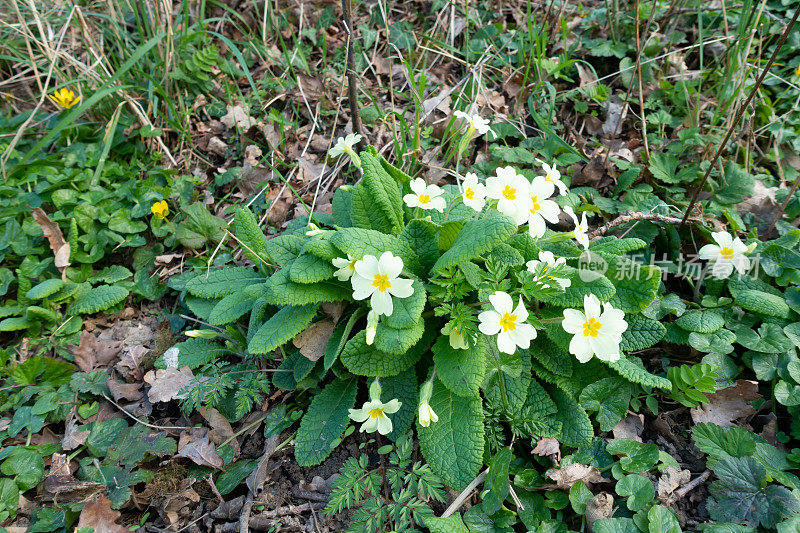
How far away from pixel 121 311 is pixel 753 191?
3516 mm

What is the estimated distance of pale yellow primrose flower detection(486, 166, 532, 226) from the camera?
1993 mm

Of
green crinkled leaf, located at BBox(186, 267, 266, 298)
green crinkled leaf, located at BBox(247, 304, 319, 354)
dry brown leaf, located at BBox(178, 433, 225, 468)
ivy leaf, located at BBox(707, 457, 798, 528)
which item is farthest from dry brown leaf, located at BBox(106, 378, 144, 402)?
ivy leaf, located at BBox(707, 457, 798, 528)

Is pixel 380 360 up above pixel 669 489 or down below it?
above

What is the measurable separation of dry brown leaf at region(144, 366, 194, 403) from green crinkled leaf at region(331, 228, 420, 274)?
42.4 inches

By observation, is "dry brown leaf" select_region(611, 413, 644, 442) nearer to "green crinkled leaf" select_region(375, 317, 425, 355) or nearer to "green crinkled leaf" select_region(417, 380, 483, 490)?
"green crinkled leaf" select_region(417, 380, 483, 490)

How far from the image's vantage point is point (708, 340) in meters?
2.17

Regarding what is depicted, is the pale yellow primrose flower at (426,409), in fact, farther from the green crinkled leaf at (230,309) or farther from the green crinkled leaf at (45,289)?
the green crinkled leaf at (45,289)

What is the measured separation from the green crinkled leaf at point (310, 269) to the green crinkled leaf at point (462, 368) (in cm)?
53

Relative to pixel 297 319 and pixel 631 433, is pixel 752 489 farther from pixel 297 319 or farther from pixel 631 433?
pixel 297 319

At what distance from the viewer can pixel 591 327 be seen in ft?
5.94

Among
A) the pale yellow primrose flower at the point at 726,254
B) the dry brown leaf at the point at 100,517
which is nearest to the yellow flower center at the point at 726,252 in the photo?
the pale yellow primrose flower at the point at 726,254

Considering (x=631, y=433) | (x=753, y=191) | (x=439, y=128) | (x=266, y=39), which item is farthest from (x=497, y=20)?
(x=631, y=433)

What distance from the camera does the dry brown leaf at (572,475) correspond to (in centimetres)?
193

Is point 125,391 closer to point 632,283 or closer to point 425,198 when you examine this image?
point 425,198
